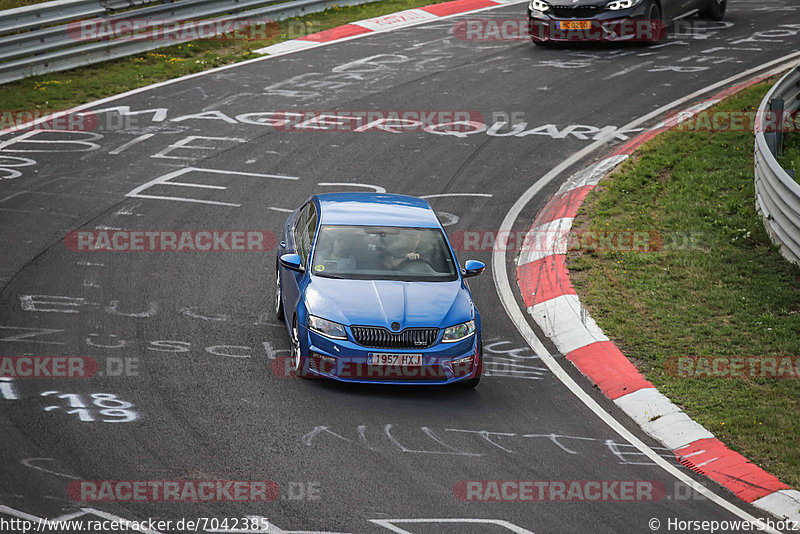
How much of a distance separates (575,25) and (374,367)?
1466cm

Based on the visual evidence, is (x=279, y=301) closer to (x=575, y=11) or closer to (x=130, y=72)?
(x=130, y=72)

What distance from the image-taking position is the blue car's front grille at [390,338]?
354 inches

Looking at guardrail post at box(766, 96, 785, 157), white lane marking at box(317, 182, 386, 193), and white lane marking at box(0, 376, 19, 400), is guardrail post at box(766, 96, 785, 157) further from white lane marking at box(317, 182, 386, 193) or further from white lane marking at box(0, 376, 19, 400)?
white lane marking at box(0, 376, 19, 400)

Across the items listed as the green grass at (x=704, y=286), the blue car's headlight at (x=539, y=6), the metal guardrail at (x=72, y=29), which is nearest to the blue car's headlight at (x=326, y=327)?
the green grass at (x=704, y=286)

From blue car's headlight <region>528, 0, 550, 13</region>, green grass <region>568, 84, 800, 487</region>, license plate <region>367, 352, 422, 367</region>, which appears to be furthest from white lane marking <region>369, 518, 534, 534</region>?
blue car's headlight <region>528, 0, 550, 13</region>

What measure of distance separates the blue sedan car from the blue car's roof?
0.01 meters

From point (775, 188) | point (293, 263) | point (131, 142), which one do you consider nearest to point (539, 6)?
point (131, 142)

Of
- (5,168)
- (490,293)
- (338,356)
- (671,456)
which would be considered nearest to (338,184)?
(490,293)

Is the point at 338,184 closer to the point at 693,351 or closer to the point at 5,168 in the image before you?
the point at 5,168

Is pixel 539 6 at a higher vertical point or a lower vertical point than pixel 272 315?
higher

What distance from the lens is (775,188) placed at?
12367mm

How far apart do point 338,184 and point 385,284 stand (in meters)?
5.76

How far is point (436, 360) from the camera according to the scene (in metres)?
9.05

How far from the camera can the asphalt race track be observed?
7.35 m
